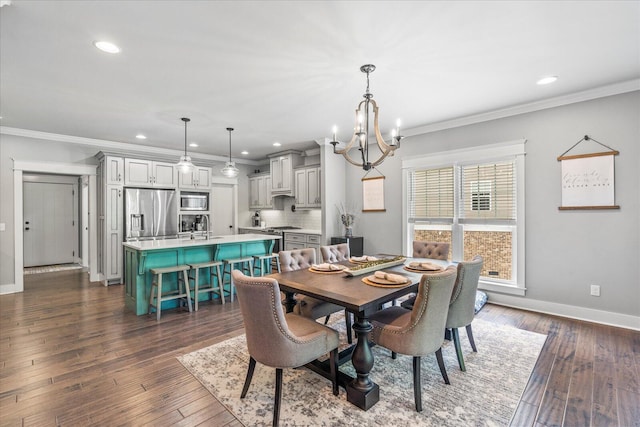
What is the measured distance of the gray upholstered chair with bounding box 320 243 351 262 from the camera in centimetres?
356

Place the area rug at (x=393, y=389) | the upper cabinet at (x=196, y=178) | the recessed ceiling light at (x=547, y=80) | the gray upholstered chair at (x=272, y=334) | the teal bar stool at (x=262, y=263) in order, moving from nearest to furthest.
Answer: the gray upholstered chair at (x=272, y=334), the area rug at (x=393, y=389), the recessed ceiling light at (x=547, y=80), the teal bar stool at (x=262, y=263), the upper cabinet at (x=196, y=178)

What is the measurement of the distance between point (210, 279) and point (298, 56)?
137 inches

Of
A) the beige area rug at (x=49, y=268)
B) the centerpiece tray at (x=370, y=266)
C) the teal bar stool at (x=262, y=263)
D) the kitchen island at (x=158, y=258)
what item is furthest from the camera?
the beige area rug at (x=49, y=268)

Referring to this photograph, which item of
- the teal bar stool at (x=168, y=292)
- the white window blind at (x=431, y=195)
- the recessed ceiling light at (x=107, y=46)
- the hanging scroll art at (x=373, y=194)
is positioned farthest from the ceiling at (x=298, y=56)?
the teal bar stool at (x=168, y=292)

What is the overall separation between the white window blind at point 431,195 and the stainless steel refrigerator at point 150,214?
186 inches

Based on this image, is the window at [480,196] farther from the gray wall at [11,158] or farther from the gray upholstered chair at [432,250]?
the gray wall at [11,158]

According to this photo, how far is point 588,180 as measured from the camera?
3525 millimetres

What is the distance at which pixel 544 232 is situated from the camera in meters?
3.86

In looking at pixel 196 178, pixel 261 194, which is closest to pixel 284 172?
pixel 261 194

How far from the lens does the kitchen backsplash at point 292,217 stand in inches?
271

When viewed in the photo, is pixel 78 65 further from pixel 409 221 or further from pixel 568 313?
pixel 568 313

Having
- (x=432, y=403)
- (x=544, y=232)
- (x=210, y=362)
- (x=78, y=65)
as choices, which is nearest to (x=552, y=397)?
(x=432, y=403)

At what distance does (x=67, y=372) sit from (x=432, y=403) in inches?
116

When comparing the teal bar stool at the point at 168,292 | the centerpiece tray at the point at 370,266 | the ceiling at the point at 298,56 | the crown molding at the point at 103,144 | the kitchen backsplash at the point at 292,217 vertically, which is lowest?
the teal bar stool at the point at 168,292
